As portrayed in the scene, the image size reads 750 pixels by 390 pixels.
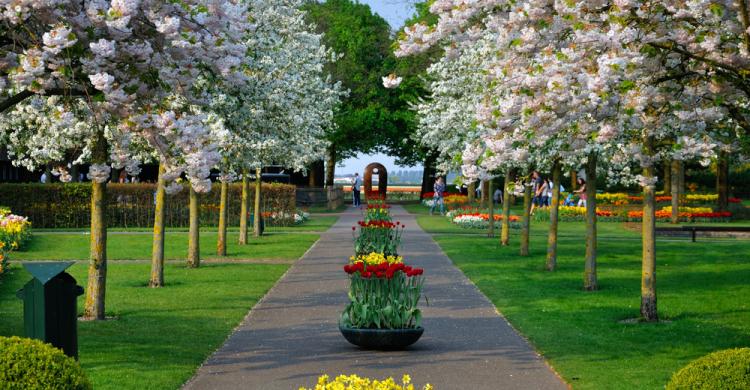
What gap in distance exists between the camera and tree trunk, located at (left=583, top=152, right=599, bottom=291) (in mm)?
18547

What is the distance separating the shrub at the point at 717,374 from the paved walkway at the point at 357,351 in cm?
362

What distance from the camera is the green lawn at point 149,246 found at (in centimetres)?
2609

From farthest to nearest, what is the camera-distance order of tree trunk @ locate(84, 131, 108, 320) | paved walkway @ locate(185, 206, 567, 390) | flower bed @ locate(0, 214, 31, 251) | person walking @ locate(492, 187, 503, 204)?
person walking @ locate(492, 187, 503, 204) < flower bed @ locate(0, 214, 31, 251) < tree trunk @ locate(84, 131, 108, 320) < paved walkway @ locate(185, 206, 567, 390)

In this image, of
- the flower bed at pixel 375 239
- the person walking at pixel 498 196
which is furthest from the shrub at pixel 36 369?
the person walking at pixel 498 196

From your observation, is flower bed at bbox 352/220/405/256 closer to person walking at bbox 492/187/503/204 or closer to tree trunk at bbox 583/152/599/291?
tree trunk at bbox 583/152/599/291

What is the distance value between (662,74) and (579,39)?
6.17 feet

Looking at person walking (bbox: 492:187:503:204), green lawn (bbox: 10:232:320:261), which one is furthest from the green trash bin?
person walking (bbox: 492:187:503:204)

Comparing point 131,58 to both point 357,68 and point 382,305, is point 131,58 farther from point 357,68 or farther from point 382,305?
point 357,68

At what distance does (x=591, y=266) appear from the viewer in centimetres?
1889

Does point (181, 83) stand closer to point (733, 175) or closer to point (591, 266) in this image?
point (591, 266)

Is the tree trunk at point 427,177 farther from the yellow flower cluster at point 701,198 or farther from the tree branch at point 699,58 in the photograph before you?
the tree branch at point 699,58

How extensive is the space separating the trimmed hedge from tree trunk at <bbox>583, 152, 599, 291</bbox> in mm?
21099

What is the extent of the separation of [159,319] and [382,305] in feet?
13.6

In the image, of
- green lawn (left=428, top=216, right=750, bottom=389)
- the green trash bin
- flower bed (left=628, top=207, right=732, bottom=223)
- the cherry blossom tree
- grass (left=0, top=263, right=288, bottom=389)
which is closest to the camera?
the green trash bin
